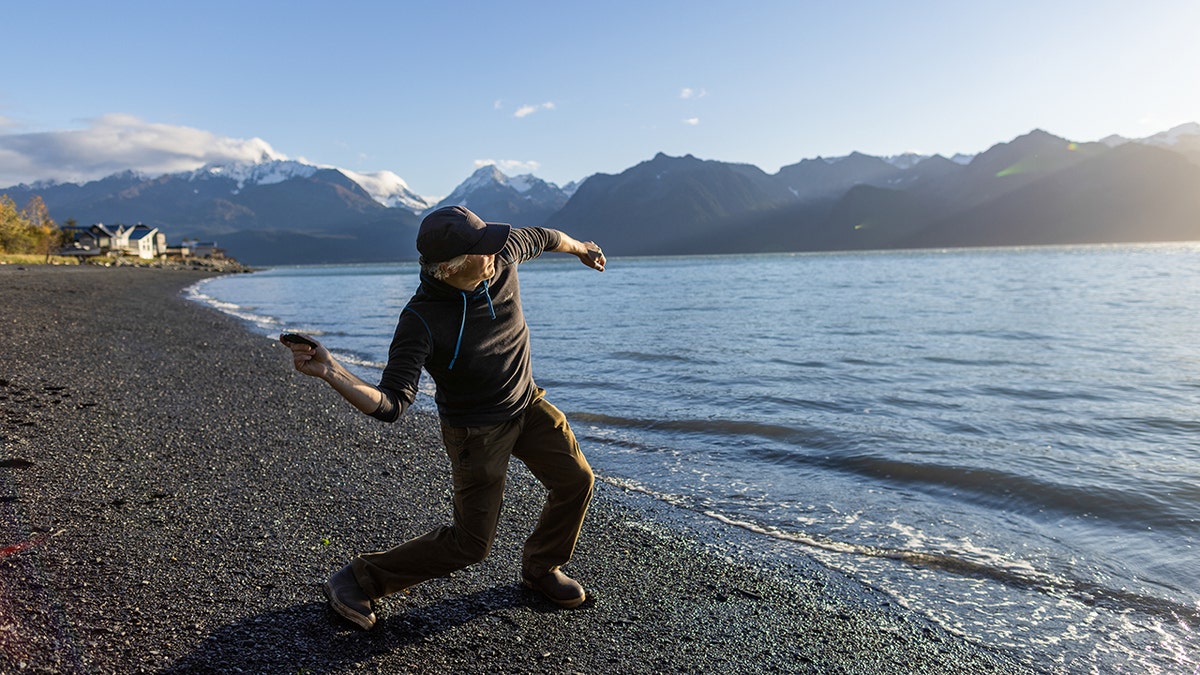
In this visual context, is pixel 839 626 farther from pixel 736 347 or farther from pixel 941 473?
pixel 736 347

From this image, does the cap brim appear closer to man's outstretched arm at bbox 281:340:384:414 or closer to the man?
the man

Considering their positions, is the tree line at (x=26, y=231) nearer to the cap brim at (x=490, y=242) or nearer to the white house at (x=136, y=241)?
the white house at (x=136, y=241)

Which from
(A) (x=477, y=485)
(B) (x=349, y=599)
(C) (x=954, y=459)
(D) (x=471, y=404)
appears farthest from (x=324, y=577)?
(C) (x=954, y=459)

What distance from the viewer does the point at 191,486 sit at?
696cm

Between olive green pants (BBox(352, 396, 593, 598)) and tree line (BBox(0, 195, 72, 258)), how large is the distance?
315 ft

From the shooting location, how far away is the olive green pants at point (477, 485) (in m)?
4.44

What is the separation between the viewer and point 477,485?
445 centimetres

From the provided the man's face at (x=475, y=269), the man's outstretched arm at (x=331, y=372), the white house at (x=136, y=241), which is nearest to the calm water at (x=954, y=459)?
the man's face at (x=475, y=269)

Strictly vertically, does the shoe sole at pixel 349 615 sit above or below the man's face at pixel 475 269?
below

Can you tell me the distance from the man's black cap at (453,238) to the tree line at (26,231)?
3796 inches

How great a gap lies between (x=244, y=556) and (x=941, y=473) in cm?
826

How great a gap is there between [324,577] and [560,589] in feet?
5.86

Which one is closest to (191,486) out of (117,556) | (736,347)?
(117,556)

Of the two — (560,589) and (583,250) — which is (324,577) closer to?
(560,589)
